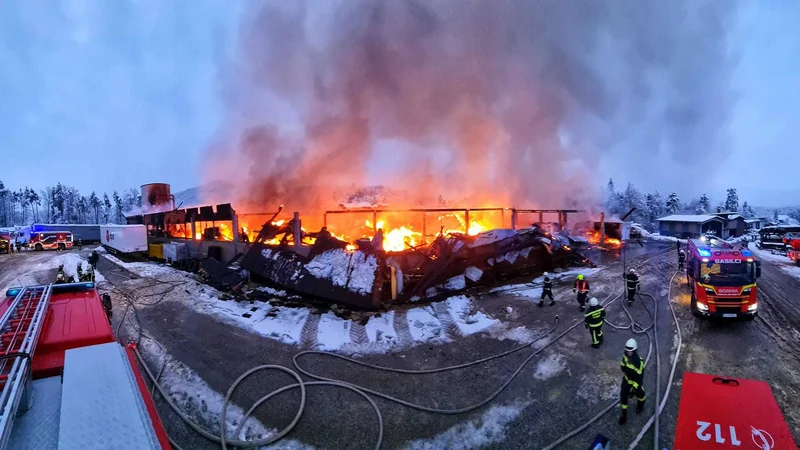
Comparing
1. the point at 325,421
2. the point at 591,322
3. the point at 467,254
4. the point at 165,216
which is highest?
the point at 165,216

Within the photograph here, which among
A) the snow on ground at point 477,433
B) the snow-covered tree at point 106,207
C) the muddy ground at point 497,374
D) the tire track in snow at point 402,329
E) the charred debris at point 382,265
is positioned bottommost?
the snow on ground at point 477,433

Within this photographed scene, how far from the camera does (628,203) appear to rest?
83000 millimetres

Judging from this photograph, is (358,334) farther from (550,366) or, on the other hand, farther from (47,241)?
(47,241)

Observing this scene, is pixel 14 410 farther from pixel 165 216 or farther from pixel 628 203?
pixel 628 203

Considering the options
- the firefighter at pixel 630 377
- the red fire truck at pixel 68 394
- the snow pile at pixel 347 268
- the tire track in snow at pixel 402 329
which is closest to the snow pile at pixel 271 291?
the snow pile at pixel 347 268

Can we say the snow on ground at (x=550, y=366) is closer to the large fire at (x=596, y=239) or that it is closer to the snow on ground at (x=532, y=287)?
the snow on ground at (x=532, y=287)

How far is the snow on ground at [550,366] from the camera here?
23.3 feet

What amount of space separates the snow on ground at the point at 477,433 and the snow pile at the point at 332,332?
149 inches

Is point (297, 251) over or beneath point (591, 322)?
over

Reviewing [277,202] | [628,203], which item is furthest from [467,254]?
[628,203]

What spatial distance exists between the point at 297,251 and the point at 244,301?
11.5 feet

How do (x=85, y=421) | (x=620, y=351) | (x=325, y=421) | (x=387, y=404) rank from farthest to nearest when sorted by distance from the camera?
(x=620, y=351) → (x=387, y=404) → (x=325, y=421) → (x=85, y=421)

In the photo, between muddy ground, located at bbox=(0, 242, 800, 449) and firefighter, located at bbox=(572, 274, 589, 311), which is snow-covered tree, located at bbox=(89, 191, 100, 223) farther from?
firefighter, located at bbox=(572, 274, 589, 311)

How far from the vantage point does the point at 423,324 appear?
9906mm
